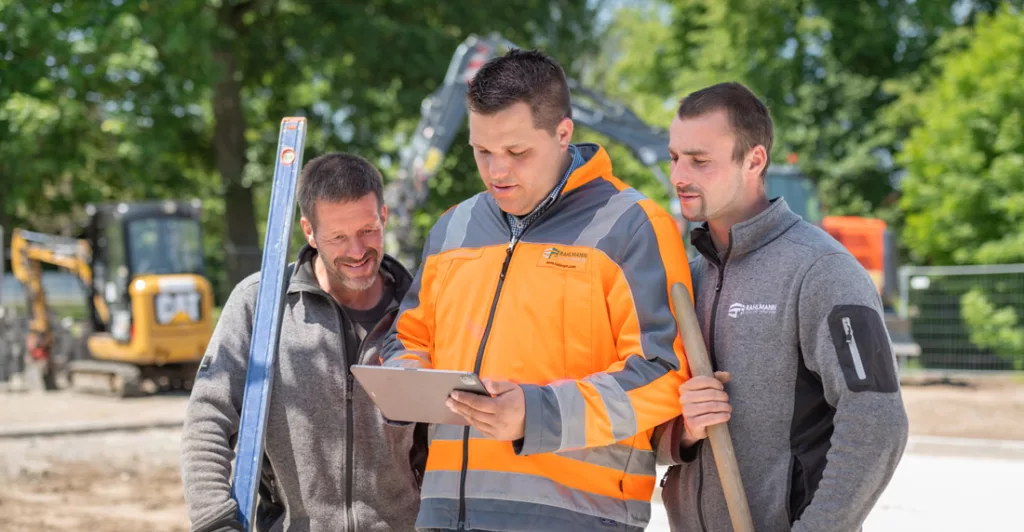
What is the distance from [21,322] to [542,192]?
1867cm

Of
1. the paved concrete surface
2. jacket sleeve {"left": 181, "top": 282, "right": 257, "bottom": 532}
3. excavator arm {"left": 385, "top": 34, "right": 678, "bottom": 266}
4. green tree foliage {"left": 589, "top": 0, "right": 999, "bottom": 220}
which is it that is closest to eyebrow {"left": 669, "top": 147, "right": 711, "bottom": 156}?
jacket sleeve {"left": 181, "top": 282, "right": 257, "bottom": 532}

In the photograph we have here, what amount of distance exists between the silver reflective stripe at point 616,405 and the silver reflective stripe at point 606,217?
1.01 ft

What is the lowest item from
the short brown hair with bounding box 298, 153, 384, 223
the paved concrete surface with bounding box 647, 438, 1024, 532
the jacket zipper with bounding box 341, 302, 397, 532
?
the paved concrete surface with bounding box 647, 438, 1024, 532

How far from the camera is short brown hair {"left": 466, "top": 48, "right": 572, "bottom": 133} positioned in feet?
8.20

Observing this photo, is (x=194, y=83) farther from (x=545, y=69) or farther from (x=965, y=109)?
(x=545, y=69)

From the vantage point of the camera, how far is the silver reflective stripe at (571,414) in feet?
7.52

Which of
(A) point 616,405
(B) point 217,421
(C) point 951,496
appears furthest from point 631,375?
(C) point 951,496

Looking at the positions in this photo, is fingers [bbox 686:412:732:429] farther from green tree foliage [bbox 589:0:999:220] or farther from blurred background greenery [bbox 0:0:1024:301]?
green tree foliage [bbox 589:0:999:220]

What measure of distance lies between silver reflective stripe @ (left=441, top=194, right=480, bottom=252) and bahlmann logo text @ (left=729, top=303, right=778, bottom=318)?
64cm

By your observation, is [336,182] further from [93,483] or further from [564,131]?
[93,483]

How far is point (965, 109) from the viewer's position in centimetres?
2036

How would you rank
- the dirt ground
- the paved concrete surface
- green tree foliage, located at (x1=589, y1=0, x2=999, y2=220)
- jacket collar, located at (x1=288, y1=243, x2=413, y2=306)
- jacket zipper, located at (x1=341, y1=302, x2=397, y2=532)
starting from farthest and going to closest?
green tree foliage, located at (x1=589, y1=0, x2=999, y2=220) < the dirt ground < the paved concrete surface < jacket collar, located at (x1=288, y1=243, x2=413, y2=306) < jacket zipper, located at (x1=341, y1=302, x2=397, y2=532)

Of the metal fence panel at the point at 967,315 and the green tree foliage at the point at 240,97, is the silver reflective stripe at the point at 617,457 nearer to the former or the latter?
the green tree foliage at the point at 240,97

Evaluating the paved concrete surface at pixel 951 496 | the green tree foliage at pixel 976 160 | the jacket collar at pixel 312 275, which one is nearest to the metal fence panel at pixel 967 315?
the green tree foliage at pixel 976 160
